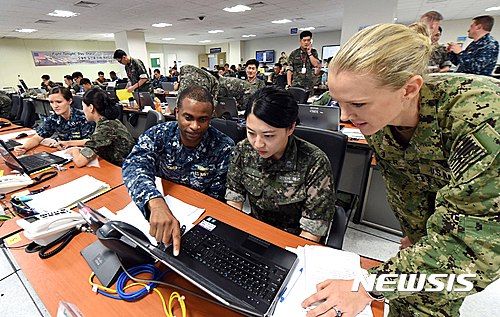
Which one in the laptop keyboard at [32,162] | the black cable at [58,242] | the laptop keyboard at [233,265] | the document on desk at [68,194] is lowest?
the laptop keyboard at [32,162]

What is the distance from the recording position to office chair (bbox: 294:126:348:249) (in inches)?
45.5

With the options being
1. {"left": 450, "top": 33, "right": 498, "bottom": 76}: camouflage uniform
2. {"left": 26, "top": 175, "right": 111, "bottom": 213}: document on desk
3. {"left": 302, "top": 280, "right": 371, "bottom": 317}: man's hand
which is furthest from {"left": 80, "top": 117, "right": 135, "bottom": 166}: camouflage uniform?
{"left": 450, "top": 33, "right": 498, "bottom": 76}: camouflage uniform

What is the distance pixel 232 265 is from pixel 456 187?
59 cm

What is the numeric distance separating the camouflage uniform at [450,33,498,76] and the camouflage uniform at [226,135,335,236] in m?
3.86

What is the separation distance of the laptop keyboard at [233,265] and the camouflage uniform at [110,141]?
1.52m

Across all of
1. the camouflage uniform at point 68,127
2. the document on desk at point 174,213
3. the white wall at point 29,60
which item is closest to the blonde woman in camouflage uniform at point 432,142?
the document on desk at point 174,213

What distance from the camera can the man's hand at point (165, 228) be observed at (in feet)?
2.62

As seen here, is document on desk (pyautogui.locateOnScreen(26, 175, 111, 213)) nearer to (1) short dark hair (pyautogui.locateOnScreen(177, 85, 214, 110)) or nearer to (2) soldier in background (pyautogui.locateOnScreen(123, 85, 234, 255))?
(2) soldier in background (pyautogui.locateOnScreen(123, 85, 234, 255))

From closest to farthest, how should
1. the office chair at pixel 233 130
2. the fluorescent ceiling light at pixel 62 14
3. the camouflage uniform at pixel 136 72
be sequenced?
the office chair at pixel 233 130
the camouflage uniform at pixel 136 72
the fluorescent ceiling light at pixel 62 14

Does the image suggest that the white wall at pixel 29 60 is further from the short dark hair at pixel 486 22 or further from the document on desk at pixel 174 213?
the short dark hair at pixel 486 22

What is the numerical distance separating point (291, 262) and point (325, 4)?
7.10 metres

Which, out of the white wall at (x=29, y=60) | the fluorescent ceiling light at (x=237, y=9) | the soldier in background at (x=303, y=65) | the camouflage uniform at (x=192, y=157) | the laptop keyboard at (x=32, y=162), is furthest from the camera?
the white wall at (x=29, y=60)

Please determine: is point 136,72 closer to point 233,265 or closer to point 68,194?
point 68,194

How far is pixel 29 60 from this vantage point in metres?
11.2
